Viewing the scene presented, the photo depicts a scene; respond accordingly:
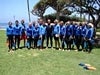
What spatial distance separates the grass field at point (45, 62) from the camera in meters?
15.9

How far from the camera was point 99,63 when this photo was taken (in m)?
18.6

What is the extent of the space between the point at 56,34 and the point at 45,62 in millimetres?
5268

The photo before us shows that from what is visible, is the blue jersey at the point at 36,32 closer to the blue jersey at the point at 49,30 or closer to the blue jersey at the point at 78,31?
the blue jersey at the point at 49,30

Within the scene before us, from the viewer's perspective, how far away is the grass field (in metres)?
15.9

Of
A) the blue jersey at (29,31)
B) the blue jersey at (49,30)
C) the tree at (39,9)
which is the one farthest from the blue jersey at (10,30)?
the tree at (39,9)

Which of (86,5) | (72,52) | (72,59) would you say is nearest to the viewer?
(72,59)

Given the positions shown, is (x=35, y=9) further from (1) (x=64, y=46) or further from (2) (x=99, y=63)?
(2) (x=99, y=63)

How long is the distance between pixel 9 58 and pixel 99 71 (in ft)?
19.8

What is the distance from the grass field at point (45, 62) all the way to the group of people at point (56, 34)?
0.93 m

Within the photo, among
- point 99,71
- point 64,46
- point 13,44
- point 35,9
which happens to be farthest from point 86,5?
point 35,9

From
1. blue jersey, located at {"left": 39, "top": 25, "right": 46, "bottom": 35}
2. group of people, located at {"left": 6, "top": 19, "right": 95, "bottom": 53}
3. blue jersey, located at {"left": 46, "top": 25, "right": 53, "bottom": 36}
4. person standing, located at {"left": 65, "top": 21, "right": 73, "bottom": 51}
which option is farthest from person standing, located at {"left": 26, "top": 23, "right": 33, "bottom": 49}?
person standing, located at {"left": 65, "top": 21, "right": 73, "bottom": 51}

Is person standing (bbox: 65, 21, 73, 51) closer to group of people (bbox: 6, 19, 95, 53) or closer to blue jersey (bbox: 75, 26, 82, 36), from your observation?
group of people (bbox: 6, 19, 95, 53)

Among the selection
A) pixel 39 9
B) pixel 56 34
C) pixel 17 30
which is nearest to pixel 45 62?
pixel 17 30

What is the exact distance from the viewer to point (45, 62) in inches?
730
